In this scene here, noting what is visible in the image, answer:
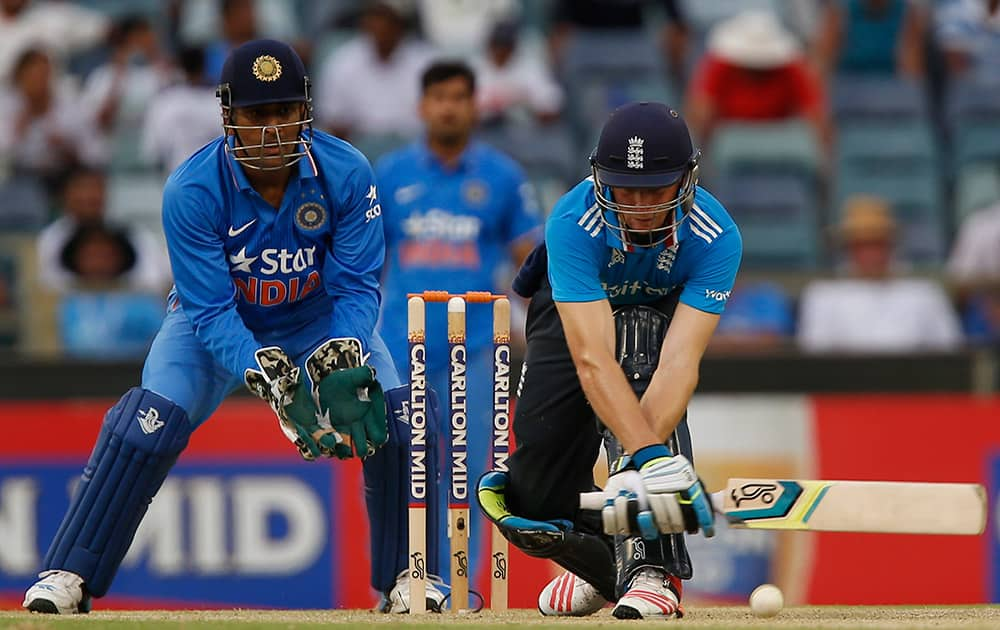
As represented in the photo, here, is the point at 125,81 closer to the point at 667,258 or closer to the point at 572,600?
the point at 572,600

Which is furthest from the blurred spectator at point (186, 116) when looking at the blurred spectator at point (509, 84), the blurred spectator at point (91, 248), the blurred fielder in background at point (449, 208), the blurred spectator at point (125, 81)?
the blurred fielder in background at point (449, 208)

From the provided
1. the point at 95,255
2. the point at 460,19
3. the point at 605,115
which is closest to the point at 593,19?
the point at 460,19

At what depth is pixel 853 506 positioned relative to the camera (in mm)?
4941

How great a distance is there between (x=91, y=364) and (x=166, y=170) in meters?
2.01

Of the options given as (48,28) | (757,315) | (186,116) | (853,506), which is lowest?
(853,506)

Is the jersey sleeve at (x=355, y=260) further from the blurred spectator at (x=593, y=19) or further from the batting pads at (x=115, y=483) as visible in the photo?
the blurred spectator at (x=593, y=19)

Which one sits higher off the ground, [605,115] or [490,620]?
[605,115]

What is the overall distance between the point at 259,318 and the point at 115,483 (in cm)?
67

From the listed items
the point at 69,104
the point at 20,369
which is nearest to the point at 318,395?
the point at 20,369

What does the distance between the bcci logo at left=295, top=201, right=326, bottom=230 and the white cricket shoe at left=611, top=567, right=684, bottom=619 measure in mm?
1420

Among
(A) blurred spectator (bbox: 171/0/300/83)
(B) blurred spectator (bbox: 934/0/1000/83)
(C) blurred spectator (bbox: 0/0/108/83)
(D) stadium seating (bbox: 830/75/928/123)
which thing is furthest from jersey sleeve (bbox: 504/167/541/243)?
(B) blurred spectator (bbox: 934/0/1000/83)

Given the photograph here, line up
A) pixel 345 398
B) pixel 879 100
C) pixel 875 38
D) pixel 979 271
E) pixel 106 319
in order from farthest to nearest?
pixel 875 38 < pixel 879 100 < pixel 979 271 < pixel 106 319 < pixel 345 398

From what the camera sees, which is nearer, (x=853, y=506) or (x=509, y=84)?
(x=853, y=506)

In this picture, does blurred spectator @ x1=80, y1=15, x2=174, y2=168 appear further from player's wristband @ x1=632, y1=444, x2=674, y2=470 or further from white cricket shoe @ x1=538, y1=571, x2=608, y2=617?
player's wristband @ x1=632, y1=444, x2=674, y2=470
